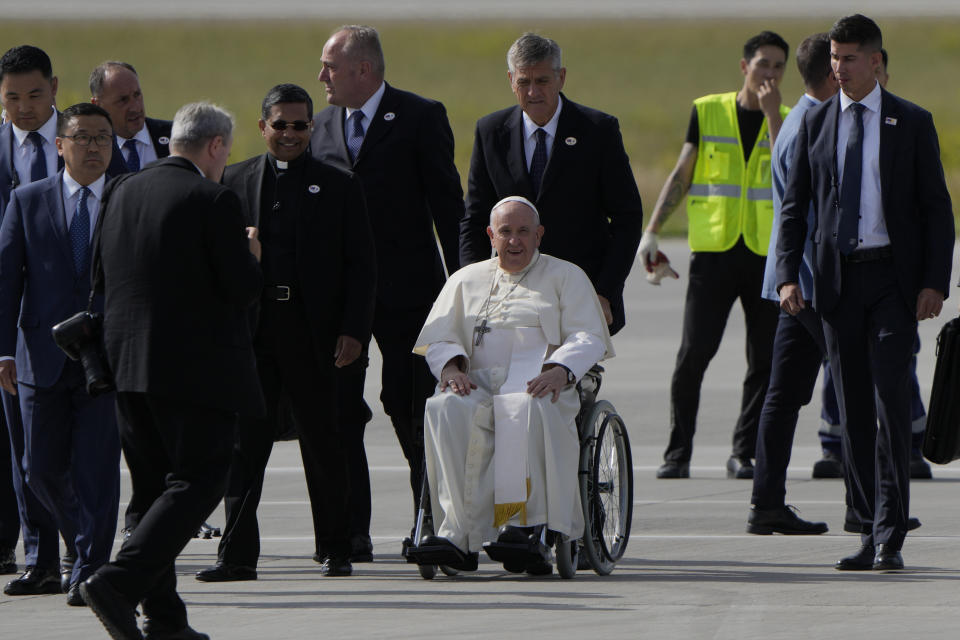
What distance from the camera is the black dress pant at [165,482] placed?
6.68 metres

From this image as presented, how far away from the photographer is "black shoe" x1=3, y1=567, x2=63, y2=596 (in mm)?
8047

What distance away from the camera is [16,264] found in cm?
799

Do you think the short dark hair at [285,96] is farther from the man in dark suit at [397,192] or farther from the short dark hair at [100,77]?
the short dark hair at [100,77]

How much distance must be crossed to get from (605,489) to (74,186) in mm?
2636

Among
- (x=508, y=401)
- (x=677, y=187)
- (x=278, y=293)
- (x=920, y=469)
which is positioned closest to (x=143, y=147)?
(x=278, y=293)

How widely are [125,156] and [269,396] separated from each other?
185 centimetres

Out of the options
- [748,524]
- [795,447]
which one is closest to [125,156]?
[748,524]

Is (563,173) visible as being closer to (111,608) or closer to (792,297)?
(792,297)

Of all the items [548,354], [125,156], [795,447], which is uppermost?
[125,156]

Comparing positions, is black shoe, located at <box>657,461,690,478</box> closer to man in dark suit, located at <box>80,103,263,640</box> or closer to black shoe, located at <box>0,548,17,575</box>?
black shoe, located at <box>0,548,17,575</box>

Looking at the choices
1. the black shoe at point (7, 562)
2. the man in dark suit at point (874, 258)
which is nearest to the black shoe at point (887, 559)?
the man in dark suit at point (874, 258)

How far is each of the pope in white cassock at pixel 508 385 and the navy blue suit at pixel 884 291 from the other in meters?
1.08

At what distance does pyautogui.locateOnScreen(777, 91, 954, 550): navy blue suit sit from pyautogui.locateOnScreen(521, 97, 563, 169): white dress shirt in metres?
1.22

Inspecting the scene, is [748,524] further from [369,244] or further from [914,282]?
[369,244]
